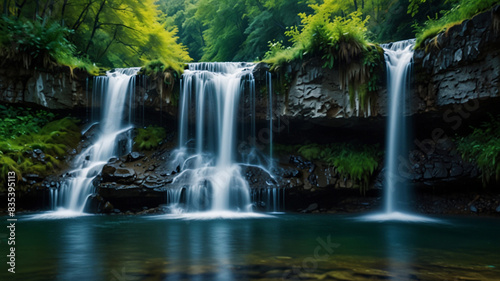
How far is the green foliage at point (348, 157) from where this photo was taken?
8948mm

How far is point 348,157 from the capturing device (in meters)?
9.48

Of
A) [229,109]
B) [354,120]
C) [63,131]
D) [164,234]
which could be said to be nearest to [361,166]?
[354,120]

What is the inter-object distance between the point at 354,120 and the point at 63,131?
9.84 metres

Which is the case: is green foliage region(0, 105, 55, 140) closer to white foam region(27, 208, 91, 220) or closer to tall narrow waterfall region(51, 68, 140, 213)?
tall narrow waterfall region(51, 68, 140, 213)

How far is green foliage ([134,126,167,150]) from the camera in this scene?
34.4 ft

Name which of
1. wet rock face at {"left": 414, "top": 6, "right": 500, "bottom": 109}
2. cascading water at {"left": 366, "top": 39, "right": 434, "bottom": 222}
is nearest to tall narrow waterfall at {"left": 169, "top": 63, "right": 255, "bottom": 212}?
cascading water at {"left": 366, "top": 39, "right": 434, "bottom": 222}

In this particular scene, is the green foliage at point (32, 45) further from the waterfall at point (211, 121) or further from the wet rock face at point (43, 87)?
the waterfall at point (211, 121)

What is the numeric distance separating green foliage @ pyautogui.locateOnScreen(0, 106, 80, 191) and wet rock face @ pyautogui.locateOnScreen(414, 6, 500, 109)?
11130 millimetres

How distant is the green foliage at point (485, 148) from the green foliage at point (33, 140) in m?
11.9

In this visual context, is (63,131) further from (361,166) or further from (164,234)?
(361,166)

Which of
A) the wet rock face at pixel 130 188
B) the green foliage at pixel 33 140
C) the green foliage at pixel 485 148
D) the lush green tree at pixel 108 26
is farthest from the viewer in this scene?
the lush green tree at pixel 108 26

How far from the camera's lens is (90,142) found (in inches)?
422

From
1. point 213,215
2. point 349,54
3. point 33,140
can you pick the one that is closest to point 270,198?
point 213,215

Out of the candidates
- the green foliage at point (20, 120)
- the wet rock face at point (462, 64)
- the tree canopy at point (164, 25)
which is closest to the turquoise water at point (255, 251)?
the wet rock face at point (462, 64)
